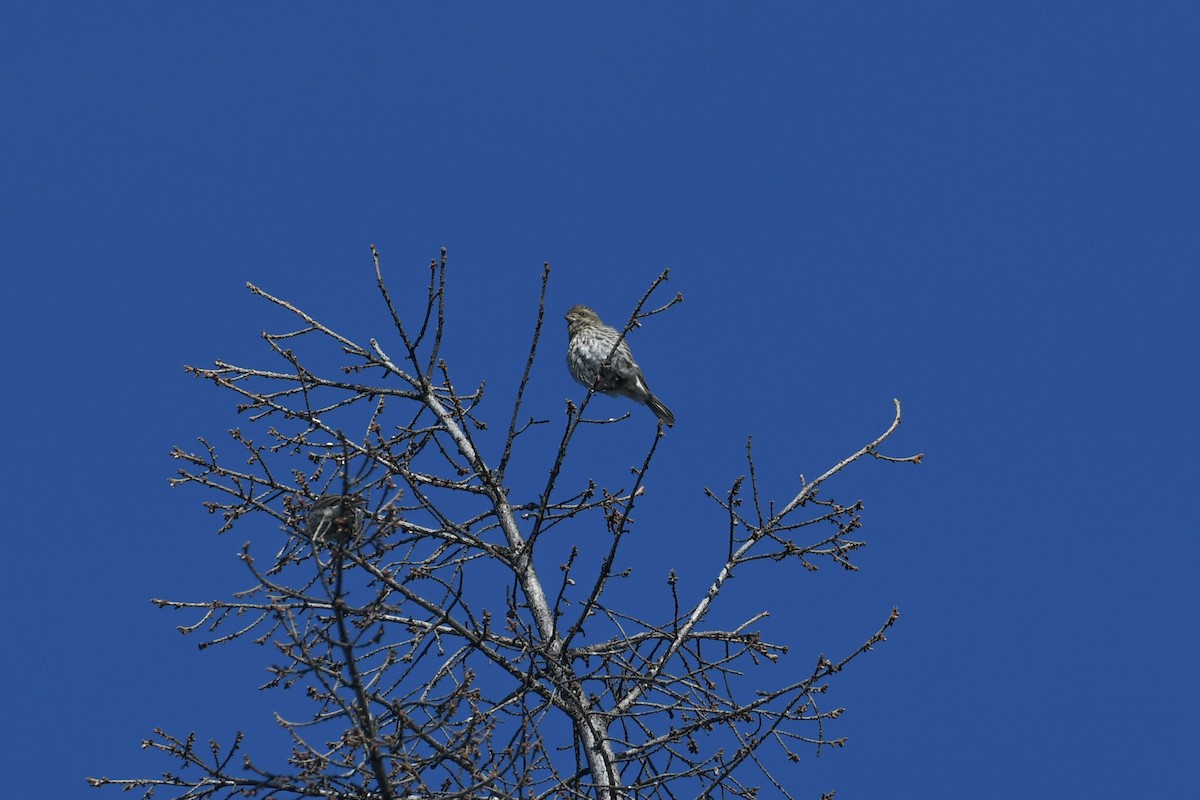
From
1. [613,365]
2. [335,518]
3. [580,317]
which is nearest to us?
[335,518]

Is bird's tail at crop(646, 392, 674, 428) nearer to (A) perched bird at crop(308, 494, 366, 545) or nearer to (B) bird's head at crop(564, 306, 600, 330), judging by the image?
(B) bird's head at crop(564, 306, 600, 330)

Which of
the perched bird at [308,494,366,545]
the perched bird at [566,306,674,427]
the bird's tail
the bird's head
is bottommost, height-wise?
the perched bird at [308,494,366,545]

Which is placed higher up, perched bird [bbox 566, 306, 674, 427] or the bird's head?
the bird's head

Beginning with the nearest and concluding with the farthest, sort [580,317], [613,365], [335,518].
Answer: [335,518]
[613,365]
[580,317]

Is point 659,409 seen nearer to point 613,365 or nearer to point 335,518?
point 613,365

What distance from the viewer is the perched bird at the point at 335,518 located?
4.17 meters

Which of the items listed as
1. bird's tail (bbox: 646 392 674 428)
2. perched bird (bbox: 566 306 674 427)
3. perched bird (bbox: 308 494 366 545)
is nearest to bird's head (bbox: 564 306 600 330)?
perched bird (bbox: 566 306 674 427)

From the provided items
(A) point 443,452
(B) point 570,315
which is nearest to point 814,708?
(A) point 443,452

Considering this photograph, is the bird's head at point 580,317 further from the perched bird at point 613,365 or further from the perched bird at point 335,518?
the perched bird at point 335,518

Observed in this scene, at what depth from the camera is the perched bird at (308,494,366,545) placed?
4.17m

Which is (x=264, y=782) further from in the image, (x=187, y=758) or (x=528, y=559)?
(x=528, y=559)

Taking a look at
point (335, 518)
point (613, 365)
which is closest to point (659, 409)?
point (613, 365)

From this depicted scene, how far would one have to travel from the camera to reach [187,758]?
199 inches

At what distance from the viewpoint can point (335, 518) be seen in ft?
14.4
